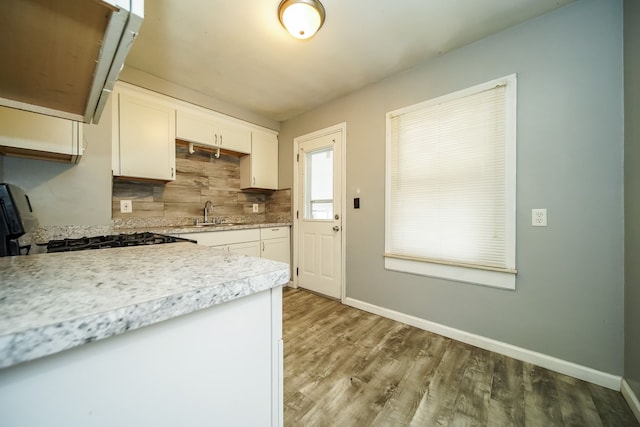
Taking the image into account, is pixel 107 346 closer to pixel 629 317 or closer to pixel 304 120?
pixel 629 317

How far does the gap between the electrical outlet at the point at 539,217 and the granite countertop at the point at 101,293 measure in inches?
74.0

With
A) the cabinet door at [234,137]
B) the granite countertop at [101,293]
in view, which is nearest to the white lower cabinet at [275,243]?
the cabinet door at [234,137]

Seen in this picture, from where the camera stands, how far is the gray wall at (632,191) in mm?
1278

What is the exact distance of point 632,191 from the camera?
4.36 ft

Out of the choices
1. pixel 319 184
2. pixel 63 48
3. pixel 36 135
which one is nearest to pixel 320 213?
pixel 319 184

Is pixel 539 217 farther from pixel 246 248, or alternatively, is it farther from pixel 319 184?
pixel 246 248

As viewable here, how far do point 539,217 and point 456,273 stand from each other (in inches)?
27.2

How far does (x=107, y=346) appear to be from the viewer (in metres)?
0.39

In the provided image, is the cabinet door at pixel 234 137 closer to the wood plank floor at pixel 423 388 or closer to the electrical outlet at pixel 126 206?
the electrical outlet at pixel 126 206

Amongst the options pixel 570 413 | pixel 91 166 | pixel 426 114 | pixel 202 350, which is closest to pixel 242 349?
pixel 202 350

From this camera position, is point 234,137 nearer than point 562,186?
No

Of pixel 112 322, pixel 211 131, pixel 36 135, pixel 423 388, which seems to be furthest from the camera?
pixel 211 131

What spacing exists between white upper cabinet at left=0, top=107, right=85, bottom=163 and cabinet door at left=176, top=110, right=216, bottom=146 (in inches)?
47.5

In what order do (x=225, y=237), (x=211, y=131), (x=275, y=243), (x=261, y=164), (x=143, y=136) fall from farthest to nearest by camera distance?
(x=261, y=164)
(x=275, y=243)
(x=211, y=131)
(x=225, y=237)
(x=143, y=136)
